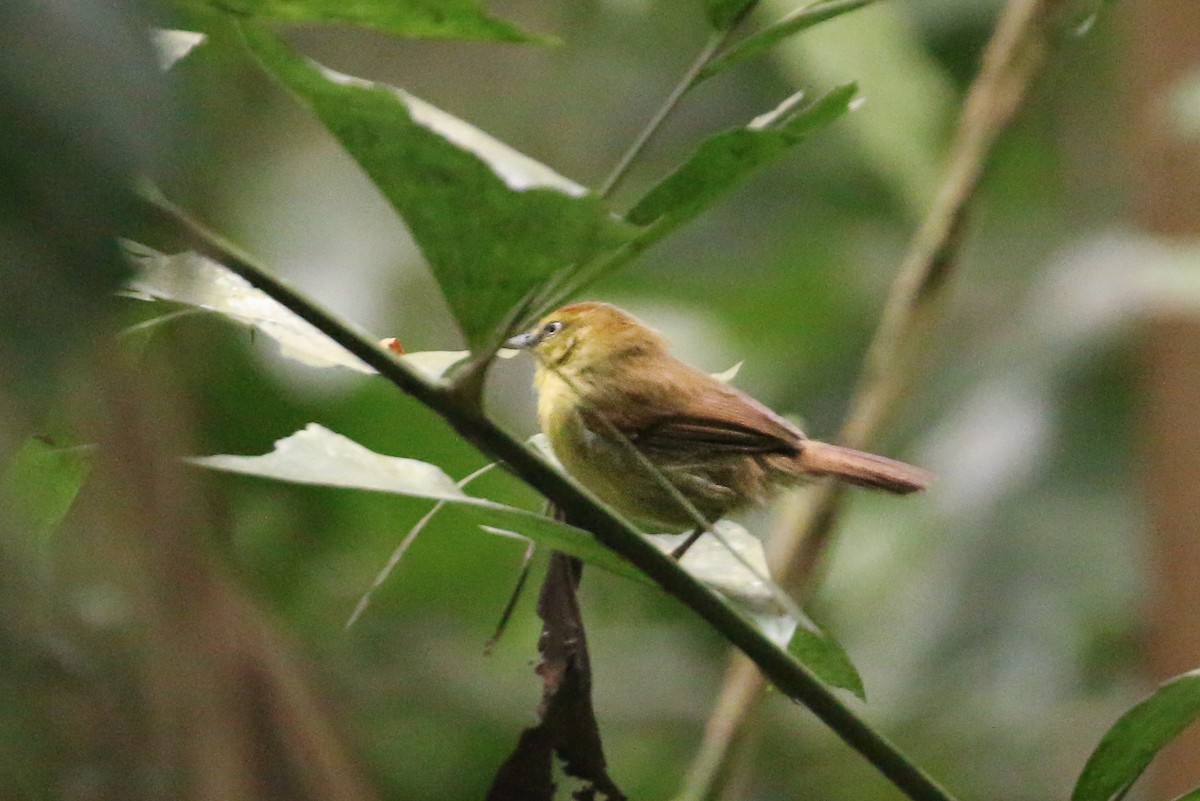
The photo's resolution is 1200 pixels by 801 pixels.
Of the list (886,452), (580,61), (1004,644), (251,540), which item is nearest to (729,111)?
(580,61)

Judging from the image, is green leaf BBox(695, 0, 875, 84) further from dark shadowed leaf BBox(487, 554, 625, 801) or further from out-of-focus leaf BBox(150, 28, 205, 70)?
dark shadowed leaf BBox(487, 554, 625, 801)

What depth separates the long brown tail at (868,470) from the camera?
1.72 metres

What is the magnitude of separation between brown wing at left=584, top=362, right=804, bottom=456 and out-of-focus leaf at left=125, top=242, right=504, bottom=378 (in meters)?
0.82

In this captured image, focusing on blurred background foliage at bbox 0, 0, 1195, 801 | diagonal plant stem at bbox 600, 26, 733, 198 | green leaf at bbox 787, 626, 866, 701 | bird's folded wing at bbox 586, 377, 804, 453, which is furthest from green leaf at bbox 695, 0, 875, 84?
blurred background foliage at bbox 0, 0, 1195, 801

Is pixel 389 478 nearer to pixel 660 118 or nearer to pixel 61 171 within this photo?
pixel 660 118

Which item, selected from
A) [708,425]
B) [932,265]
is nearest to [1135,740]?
[708,425]

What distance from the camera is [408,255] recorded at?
396 cm

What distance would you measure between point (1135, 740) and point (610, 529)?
434mm

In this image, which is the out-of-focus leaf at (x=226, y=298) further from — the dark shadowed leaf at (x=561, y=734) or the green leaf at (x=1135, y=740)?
the green leaf at (x=1135, y=740)

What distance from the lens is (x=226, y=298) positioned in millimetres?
968

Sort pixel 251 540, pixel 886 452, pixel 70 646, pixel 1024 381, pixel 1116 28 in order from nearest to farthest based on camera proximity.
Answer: pixel 70 646, pixel 251 540, pixel 1024 381, pixel 886 452, pixel 1116 28

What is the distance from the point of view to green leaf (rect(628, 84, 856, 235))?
0.74 meters

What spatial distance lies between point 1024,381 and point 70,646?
2.79 m

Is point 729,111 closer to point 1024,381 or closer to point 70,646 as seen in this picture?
point 1024,381
